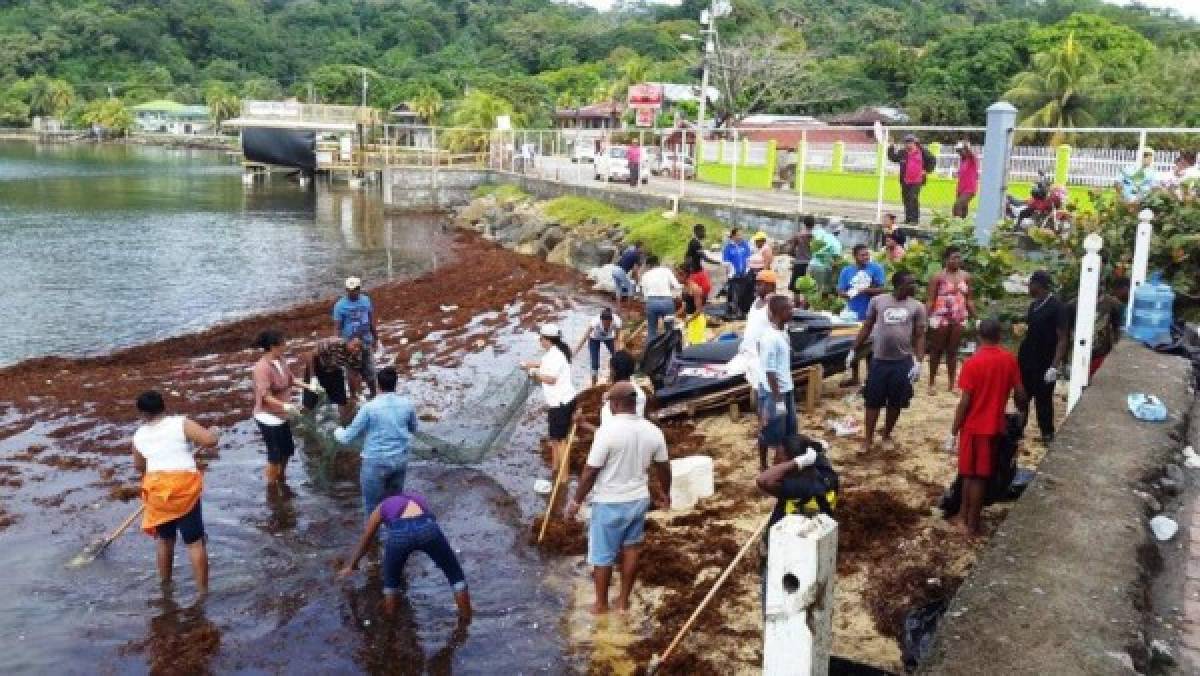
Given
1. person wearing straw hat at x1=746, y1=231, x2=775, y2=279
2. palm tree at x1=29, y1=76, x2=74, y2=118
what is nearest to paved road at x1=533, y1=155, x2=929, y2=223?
person wearing straw hat at x1=746, y1=231, x2=775, y2=279

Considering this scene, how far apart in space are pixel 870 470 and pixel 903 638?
313 cm

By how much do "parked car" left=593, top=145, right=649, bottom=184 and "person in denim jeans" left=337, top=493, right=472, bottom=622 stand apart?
26.2m

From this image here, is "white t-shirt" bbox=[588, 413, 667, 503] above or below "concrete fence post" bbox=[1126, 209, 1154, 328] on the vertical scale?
below

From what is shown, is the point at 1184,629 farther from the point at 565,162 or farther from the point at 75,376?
the point at 565,162

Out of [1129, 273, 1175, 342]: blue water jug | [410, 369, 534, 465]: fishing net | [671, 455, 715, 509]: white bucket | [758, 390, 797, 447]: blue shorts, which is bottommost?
[410, 369, 534, 465]: fishing net

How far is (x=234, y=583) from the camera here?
26.4ft

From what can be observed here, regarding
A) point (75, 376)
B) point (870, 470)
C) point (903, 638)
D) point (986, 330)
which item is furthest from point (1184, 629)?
point (75, 376)

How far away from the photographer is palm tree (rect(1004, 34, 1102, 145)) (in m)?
41.1

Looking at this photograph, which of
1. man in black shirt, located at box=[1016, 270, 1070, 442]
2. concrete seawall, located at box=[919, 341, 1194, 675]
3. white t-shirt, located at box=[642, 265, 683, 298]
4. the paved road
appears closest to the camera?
concrete seawall, located at box=[919, 341, 1194, 675]

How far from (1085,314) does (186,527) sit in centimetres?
753

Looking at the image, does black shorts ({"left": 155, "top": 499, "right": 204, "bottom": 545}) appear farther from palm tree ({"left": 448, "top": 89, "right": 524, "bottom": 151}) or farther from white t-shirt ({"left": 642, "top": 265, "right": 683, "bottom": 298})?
palm tree ({"left": 448, "top": 89, "right": 524, "bottom": 151})

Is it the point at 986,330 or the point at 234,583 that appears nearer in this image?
the point at 986,330

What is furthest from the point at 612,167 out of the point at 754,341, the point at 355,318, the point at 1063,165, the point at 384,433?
the point at 384,433

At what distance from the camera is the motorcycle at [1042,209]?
44.4ft
